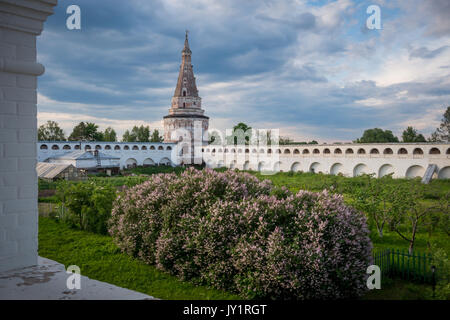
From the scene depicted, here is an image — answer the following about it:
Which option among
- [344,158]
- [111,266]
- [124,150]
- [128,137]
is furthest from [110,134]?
[111,266]

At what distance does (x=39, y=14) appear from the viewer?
10.9 feet

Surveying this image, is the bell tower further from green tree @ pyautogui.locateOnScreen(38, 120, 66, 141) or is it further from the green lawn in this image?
the green lawn

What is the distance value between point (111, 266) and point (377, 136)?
48.8 meters

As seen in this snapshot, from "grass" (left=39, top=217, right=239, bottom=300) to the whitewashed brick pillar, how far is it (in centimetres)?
242

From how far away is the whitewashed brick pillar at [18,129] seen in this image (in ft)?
10.2

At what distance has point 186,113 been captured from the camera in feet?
144

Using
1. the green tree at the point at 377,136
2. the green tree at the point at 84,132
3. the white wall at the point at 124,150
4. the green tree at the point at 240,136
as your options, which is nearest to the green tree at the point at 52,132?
the green tree at the point at 84,132

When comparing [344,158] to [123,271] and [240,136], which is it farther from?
[123,271]

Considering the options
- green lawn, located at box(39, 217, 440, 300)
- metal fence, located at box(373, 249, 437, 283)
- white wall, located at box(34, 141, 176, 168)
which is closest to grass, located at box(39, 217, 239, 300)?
green lawn, located at box(39, 217, 440, 300)

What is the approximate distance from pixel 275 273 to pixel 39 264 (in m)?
2.93

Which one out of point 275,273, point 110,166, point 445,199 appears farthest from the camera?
point 110,166

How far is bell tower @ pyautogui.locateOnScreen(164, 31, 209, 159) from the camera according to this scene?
4406cm

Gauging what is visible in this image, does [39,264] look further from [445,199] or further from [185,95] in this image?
[185,95]
